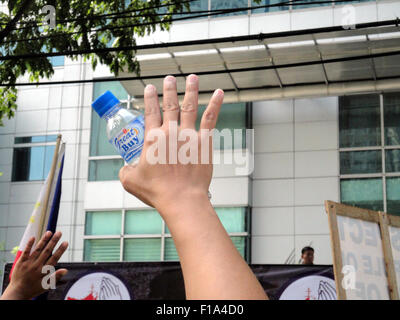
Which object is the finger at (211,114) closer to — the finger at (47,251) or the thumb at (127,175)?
the thumb at (127,175)

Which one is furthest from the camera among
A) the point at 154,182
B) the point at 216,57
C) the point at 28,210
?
the point at 28,210

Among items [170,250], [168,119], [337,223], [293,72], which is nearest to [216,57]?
[293,72]

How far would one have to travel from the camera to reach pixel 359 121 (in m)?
17.2

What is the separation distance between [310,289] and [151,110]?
6.73 m

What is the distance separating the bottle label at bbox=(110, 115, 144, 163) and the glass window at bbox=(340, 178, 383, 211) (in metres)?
15.1

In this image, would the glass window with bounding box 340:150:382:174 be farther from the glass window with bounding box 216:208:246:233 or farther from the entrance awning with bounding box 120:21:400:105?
the glass window with bounding box 216:208:246:233

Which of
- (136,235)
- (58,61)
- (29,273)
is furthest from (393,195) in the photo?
(29,273)

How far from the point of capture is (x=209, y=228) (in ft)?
4.14

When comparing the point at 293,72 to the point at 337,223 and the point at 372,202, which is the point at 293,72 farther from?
the point at 337,223

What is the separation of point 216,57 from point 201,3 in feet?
9.74

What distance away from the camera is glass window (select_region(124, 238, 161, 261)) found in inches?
695

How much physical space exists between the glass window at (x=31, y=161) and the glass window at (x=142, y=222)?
392cm

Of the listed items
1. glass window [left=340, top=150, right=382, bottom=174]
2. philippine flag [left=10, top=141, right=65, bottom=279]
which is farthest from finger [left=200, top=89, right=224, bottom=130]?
glass window [left=340, top=150, right=382, bottom=174]

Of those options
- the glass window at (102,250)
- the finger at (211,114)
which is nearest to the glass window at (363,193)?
the glass window at (102,250)
